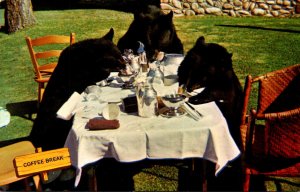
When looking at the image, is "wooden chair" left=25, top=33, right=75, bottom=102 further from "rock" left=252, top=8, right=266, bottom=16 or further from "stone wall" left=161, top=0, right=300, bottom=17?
"rock" left=252, top=8, right=266, bottom=16

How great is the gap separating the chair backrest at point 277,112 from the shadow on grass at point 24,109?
12.6 ft

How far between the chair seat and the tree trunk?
1016 centimetres

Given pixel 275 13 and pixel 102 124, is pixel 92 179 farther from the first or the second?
pixel 275 13

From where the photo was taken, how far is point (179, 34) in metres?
11.5

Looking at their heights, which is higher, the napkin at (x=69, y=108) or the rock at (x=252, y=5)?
the napkin at (x=69, y=108)

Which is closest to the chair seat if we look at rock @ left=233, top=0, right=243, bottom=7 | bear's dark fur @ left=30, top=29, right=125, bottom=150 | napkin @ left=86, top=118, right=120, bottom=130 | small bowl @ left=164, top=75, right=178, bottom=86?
bear's dark fur @ left=30, top=29, right=125, bottom=150

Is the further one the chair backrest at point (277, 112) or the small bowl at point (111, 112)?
the small bowl at point (111, 112)

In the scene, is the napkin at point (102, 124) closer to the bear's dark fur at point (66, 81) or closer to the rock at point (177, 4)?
the bear's dark fur at point (66, 81)

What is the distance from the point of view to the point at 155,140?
3094 millimetres

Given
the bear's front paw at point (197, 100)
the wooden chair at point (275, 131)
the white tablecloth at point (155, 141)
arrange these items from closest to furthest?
1. the wooden chair at point (275, 131)
2. the white tablecloth at point (155, 141)
3. the bear's front paw at point (197, 100)

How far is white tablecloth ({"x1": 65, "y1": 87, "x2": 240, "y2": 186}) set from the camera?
3.07m

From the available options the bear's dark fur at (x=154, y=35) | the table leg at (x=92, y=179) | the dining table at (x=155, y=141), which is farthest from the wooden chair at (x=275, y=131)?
the bear's dark fur at (x=154, y=35)

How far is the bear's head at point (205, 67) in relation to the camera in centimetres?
390

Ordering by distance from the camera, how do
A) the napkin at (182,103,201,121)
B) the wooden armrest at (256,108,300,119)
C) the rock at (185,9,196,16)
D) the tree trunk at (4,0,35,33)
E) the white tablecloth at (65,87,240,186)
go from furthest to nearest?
the rock at (185,9,196,16) → the tree trunk at (4,0,35,33) → the napkin at (182,103,201,121) → the white tablecloth at (65,87,240,186) → the wooden armrest at (256,108,300,119)
